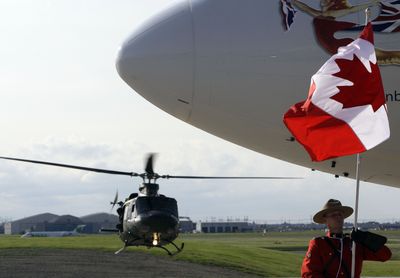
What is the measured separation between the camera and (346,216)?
762 cm

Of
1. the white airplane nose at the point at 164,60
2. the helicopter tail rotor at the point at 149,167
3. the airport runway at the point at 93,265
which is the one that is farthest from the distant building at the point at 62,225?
the white airplane nose at the point at 164,60

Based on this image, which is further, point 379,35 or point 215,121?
point 215,121

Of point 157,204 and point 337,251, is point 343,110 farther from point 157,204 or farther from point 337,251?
point 157,204

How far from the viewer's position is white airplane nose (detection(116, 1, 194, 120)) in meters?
11.2

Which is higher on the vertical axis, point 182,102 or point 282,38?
point 282,38

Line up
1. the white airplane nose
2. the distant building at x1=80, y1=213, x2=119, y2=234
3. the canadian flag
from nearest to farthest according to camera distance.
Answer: the canadian flag → the white airplane nose → the distant building at x1=80, y1=213, x2=119, y2=234

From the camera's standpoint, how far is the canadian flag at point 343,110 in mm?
7000

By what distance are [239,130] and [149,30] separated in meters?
1.97

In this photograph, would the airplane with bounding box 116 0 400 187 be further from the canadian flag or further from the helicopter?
the helicopter

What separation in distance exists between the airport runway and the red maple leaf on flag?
2142 cm

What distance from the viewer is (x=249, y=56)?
11.1 m

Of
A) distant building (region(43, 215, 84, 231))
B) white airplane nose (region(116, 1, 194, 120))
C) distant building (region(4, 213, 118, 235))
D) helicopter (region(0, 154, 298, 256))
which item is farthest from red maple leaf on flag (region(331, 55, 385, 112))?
distant building (region(43, 215, 84, 231))

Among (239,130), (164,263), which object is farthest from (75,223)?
(239,130)

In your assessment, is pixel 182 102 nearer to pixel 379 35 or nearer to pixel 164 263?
pixel 379 35
